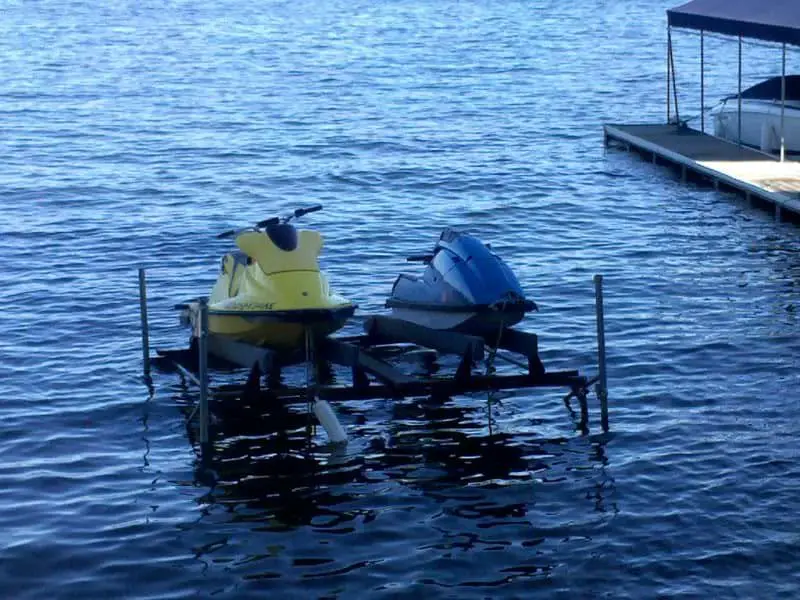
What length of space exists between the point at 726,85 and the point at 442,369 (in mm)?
34376

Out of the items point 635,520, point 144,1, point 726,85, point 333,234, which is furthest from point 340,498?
point 144,1

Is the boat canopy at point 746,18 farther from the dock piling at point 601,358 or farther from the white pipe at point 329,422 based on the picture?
the white pipe at point 329,422

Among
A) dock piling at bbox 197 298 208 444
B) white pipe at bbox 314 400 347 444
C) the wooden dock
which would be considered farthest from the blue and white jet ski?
the wooden dock

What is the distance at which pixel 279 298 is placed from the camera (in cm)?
1772

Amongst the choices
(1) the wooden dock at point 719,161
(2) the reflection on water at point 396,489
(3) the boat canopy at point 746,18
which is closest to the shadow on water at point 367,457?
(2) the reflection on water at point 396,489

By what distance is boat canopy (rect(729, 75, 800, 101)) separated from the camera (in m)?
35.0

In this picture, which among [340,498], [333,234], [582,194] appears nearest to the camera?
[340,498]

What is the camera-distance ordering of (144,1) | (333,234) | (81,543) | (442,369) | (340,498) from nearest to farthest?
(81,543) → (340,498) → (442,369) → (333,234) → (144,1)

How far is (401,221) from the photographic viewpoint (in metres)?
32.6

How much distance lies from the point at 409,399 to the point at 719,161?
53.7 ft

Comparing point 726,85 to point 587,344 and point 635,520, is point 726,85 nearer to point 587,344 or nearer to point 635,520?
point 587,344

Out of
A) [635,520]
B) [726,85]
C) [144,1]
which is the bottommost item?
[635,520]

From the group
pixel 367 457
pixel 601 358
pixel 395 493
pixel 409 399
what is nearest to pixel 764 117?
pixel 409 399

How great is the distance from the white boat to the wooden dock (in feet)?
1.01
